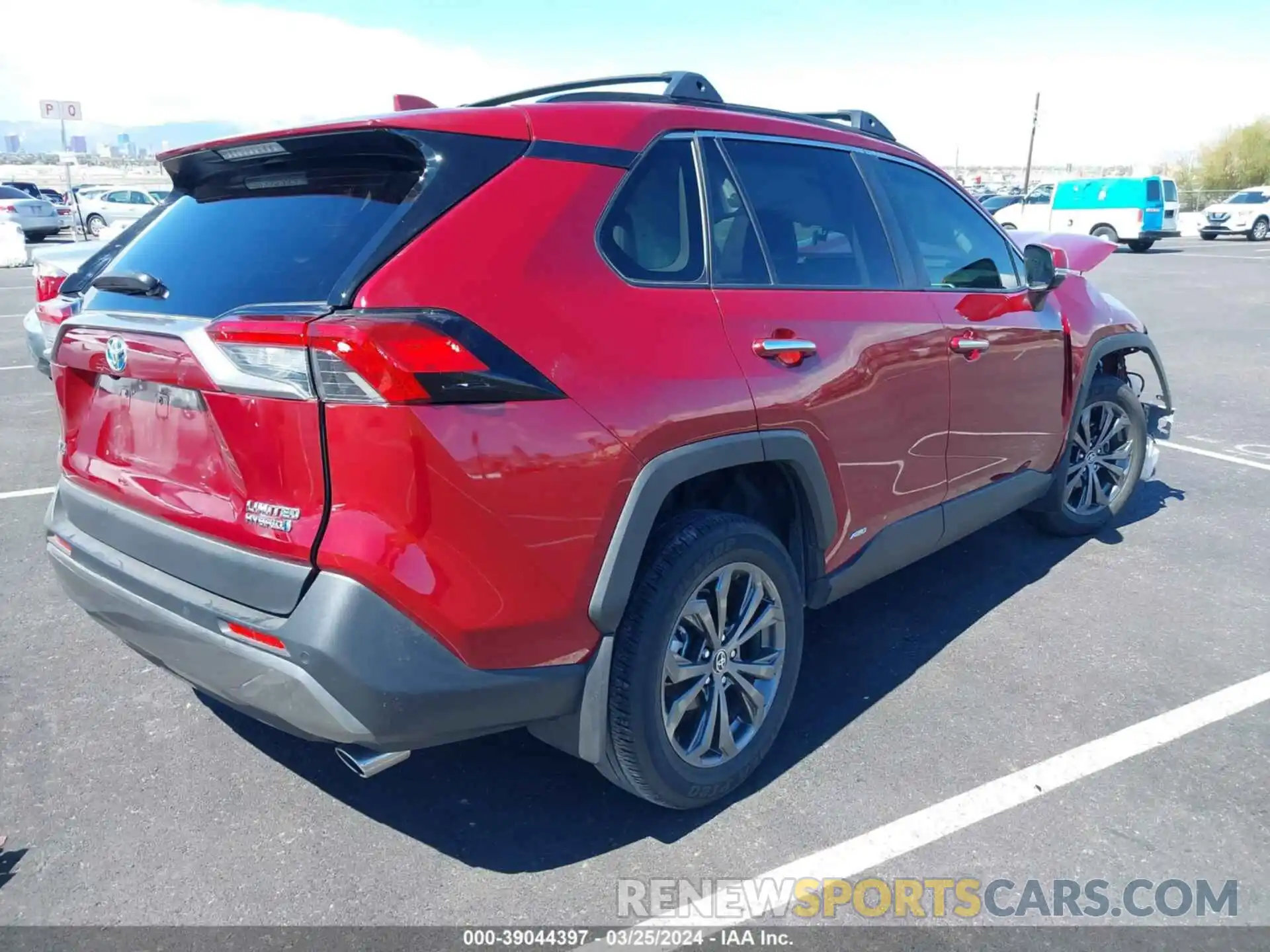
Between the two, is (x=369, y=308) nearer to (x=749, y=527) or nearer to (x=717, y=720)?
(x=749, y=527)

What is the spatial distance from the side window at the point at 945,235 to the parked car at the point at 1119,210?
2487cm

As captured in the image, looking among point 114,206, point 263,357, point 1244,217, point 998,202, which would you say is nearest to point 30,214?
point 114,206

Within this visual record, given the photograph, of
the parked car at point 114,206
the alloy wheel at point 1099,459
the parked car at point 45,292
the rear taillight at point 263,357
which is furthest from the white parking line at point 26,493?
the parked car at point 114,206

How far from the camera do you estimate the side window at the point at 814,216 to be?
305 cm

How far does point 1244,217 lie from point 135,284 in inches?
1430

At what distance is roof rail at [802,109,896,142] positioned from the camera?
380 centimetres

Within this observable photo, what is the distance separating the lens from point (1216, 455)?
21.9 ft

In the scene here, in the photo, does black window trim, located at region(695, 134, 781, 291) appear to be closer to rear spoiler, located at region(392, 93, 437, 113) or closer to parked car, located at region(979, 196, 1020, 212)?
rear spoiler, located at region(392, 93, 437, 113)

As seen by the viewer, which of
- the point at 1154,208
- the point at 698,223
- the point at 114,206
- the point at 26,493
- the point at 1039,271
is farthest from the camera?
the point at 114,206

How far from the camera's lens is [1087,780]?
9.94 feet

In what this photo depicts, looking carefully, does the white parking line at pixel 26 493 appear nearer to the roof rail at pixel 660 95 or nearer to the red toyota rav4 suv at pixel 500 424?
the red toyota rav4 suv at pixel 500 424

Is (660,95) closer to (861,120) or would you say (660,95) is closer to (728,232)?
(728,232)

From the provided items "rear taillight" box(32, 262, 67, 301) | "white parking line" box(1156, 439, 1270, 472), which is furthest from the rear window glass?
"white parking line" box(1156, 439, 1270, 472)

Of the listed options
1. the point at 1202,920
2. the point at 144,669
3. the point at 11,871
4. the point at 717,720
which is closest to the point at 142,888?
the point at 11,871
